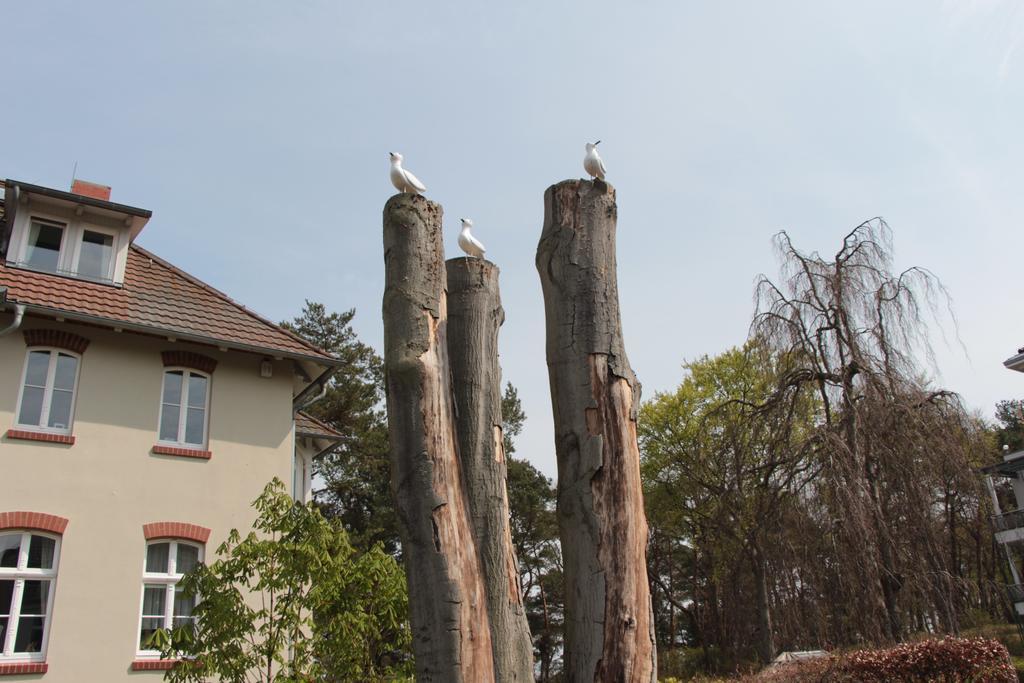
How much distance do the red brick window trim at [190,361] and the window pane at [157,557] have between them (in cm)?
292

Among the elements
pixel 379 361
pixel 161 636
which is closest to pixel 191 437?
pixel 161 636

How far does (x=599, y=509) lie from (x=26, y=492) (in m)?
10.4

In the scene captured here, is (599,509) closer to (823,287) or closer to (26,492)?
(26,492)

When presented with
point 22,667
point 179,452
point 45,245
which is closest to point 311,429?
point 179,452

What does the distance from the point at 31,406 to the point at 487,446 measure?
10292 mm

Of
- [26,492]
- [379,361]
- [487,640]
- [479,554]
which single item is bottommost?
[487,640]

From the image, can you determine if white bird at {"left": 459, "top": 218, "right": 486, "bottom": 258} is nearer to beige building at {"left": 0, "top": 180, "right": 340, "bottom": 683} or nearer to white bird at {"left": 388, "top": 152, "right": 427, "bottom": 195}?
white bird at {"left": 388, "top": 152, "right": 427, "bottom": 195}

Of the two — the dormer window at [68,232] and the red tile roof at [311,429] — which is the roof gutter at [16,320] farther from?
the red tile roof at [311,429]

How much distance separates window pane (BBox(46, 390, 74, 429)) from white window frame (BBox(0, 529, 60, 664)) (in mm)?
1654

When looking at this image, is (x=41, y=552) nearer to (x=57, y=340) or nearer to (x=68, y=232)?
(x=57, y=340)

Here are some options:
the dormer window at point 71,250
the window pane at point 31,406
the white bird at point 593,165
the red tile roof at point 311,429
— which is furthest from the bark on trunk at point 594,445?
the red tile roof at point 311,429

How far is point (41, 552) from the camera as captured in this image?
447 inches

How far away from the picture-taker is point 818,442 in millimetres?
14547

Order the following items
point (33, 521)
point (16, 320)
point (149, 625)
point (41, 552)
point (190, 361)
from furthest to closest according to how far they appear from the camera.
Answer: point (190, 361), point (149, 625), point (16, 320), point (41, 552), point (33, 521)
